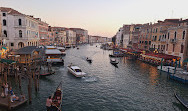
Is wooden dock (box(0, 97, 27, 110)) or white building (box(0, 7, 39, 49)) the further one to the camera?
white building (box(0, 7, 39, 49))

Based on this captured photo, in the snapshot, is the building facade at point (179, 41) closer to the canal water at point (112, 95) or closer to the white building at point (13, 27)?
the canal water at point (112, 95)

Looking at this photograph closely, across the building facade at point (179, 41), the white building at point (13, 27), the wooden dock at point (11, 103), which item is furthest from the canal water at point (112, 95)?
the white building at point (13, 27)

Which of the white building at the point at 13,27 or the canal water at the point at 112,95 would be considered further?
the white building at the point at 13,27

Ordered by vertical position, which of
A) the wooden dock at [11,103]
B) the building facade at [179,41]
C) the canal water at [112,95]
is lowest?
the canal water at [112,95]

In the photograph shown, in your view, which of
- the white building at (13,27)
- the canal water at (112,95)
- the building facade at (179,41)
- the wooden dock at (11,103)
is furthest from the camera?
the white building at (13,27)

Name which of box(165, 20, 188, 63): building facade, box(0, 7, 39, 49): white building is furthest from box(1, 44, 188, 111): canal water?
box(0, 7, 39, 49): white building

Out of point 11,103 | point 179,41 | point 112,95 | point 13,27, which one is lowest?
point 112,95

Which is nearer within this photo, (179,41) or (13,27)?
(179,41)

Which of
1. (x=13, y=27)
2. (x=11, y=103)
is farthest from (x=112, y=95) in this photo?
(x=13, y=27)

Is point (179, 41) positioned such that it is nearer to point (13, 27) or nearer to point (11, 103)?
point (11, 103)

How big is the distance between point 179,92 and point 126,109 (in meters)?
10.7

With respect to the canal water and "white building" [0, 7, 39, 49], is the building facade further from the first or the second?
"white building" [0, 7, 39, 49]

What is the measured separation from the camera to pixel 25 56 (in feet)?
95.5

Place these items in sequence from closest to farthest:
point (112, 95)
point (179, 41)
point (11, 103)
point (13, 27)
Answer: point (11, 103) → point (112, 95) → point (179, 41) → point (13, 27)
